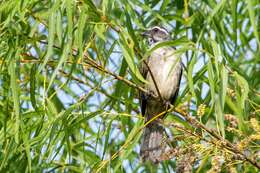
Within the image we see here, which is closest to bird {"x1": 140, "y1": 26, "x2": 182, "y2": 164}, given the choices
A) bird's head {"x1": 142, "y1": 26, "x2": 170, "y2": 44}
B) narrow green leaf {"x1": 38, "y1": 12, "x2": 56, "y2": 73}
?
bird's head {"x1": 142, "y1": 26, "x2": 170, "y2": 44}

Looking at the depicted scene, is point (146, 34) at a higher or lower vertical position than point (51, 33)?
lower

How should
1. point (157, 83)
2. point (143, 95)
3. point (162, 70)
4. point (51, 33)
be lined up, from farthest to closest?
1. point (157, 83)
2. point (162, 70)
3. point (143, 95)
4. point (51, 33)

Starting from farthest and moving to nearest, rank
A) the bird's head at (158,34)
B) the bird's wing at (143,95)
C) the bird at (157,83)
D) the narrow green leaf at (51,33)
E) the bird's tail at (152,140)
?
the bird's head at (158,34), the bird's wing at (143,95), the bird at (157,83), the bird's tail at (152,140), the narrow green leaf at (51,33)

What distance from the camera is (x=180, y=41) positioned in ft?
14.8

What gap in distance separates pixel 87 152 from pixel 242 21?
2008 mm

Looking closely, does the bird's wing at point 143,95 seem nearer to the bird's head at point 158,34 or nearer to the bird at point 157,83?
the bird at point 157,83

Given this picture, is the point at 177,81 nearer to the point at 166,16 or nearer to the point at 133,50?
the point at 166,16

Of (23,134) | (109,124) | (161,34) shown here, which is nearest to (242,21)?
(161,34)

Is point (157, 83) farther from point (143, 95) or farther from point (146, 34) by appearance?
point (146, 34)

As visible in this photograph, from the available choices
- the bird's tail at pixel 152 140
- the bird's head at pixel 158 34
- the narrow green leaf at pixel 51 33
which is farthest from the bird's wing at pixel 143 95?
the narrow green leaf at pixel 51 33

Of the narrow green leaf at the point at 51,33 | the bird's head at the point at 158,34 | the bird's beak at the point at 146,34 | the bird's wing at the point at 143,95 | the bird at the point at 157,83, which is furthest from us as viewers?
the bird's head at the point at 158,34

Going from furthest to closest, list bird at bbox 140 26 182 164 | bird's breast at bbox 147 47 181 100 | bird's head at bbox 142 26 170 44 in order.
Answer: bird's head at bbox 142 26 170 44
bird's breast at bbox 147 47 181 100
bird at bbox 140 26 182 164

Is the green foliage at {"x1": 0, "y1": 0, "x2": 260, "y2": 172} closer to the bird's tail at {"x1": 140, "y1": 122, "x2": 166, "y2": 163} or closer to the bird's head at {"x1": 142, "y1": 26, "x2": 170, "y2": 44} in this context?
the bird's tail at {"x1": 140, "y1": 122, "x2": 166, "y2": 163}

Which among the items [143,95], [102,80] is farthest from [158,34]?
[102,80]
